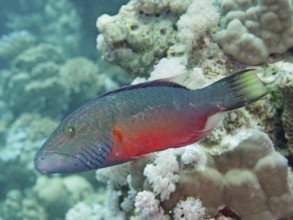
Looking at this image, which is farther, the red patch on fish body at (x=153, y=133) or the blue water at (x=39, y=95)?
the blue water at (x=39, y=95)

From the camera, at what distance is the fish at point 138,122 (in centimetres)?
190

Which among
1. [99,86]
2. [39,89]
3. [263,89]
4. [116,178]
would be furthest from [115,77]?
[263,89]

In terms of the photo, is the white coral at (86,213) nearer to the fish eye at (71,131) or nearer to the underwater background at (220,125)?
the underwater background at (220,125)

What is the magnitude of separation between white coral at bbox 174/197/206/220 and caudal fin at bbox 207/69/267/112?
3.78ft

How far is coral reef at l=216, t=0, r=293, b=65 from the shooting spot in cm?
385

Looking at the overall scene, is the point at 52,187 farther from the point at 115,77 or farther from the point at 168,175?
the point at 168,175

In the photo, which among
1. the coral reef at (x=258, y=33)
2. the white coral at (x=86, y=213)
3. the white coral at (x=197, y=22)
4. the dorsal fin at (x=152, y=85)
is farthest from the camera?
the white coral at (x=86, y=213)

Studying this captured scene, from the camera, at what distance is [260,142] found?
3080 mm

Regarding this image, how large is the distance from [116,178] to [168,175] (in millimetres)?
1143

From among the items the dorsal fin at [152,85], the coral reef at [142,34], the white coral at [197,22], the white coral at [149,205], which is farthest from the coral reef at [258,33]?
the dorsal fin at [152,85]

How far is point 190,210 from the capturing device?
2.96 meters

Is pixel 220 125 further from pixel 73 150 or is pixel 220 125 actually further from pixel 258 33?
pixel 73 150

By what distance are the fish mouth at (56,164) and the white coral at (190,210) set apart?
1.38 metres

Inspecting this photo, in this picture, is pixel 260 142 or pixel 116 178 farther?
pixel 116 178
